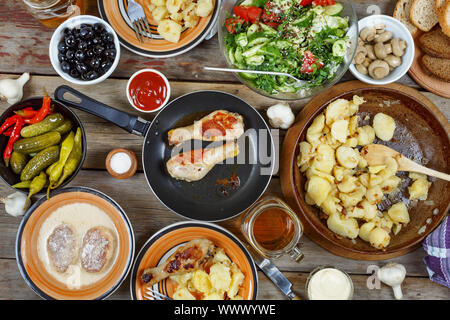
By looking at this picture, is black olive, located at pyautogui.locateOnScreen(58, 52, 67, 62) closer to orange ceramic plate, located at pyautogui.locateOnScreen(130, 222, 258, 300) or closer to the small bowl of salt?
the small bowl of salt

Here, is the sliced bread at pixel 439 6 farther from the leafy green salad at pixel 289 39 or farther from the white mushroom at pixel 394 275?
the white mushroom at pixel 394 275

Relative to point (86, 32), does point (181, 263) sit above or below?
below

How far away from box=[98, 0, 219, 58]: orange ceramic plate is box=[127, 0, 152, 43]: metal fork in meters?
0.03

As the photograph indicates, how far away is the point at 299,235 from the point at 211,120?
68cm

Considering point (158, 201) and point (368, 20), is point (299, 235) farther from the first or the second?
point (368, 20)

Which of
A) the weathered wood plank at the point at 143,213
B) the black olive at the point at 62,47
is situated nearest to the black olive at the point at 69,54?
the black olive at the point at 62,47

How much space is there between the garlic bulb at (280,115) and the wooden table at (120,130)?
0.10 m

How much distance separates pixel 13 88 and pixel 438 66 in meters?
2.04

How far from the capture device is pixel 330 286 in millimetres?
1864

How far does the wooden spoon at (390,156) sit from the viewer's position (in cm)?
184

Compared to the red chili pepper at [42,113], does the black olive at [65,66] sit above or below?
above

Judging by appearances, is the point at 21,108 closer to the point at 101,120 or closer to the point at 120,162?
the point at 101,120

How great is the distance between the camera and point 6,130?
1821 millimetres

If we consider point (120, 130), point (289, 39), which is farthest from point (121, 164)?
point (289, 39)
